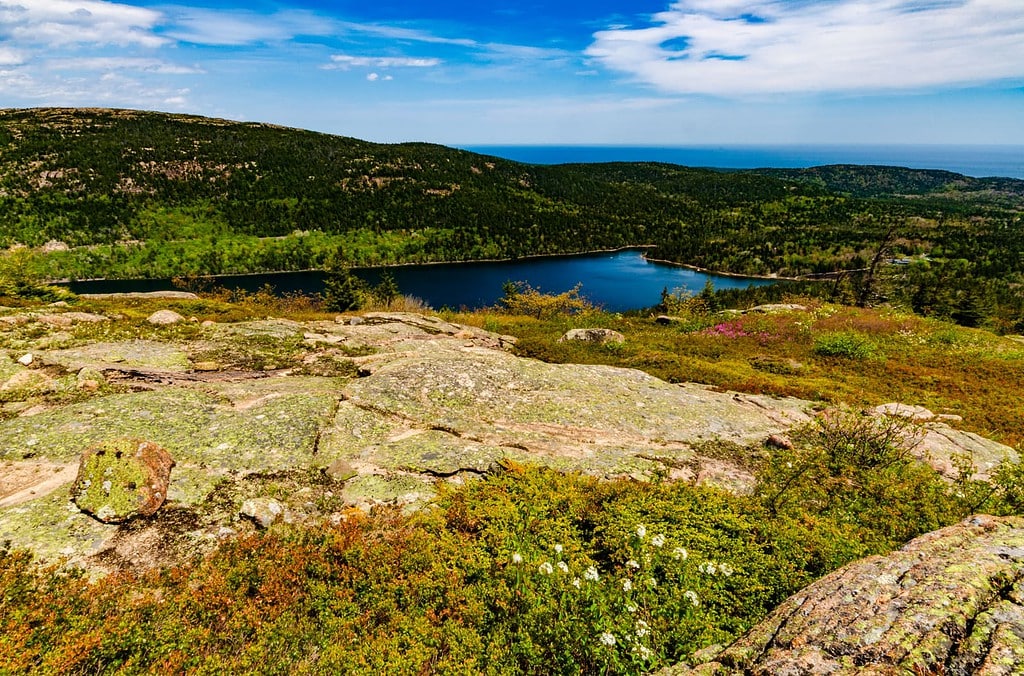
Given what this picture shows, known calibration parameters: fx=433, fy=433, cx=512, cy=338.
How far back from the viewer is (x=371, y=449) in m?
12.3

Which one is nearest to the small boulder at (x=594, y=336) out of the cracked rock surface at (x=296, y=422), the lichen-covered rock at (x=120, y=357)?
the cracked rock surface at (x=296, y=422)

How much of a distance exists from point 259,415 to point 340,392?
2.73 meters

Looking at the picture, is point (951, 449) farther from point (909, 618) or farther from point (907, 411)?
point (909, 618)

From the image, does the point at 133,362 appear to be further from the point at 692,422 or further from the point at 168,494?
the point at 692,422

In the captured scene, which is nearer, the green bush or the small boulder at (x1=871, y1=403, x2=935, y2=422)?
the small boulder at (x1=871, y1=403, x2=935, y2=422)

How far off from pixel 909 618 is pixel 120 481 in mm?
→ 13901

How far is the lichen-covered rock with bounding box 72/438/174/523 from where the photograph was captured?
8.95 meters

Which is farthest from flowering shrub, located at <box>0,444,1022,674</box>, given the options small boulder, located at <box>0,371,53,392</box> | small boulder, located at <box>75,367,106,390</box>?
small boulder, located at <box>0,371,53,392</box>

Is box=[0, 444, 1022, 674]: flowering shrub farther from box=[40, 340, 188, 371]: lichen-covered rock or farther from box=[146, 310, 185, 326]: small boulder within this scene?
box=[146, 310, 185, 326]: small boulder

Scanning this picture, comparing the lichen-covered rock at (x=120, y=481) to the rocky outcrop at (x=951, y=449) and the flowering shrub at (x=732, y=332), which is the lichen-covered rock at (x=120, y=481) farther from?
the flowering shrub at (x=732, y=332)

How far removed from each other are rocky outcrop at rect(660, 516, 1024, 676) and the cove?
12630 centimetres

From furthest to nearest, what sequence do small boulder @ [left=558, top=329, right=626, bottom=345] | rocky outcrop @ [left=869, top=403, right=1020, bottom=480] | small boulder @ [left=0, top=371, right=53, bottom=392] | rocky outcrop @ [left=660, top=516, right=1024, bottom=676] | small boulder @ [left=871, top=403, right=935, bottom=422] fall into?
1. small boulder @ [left=558, top=329, right=626, bottom=345]
2. small boulder @ [left=871, top=403, right=935, bottom=422]
3. small boulder @ [left=0, top=371, right=53, bottom=392]
4. rocky outcrop @ [left=869, top=403, right=1020, bottom=480]
5. rocky outcrop @ [left=660, top=516, right=1024, bottom=676]

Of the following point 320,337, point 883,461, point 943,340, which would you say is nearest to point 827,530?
point 883,461

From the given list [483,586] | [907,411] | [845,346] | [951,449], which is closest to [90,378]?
[483,586]
